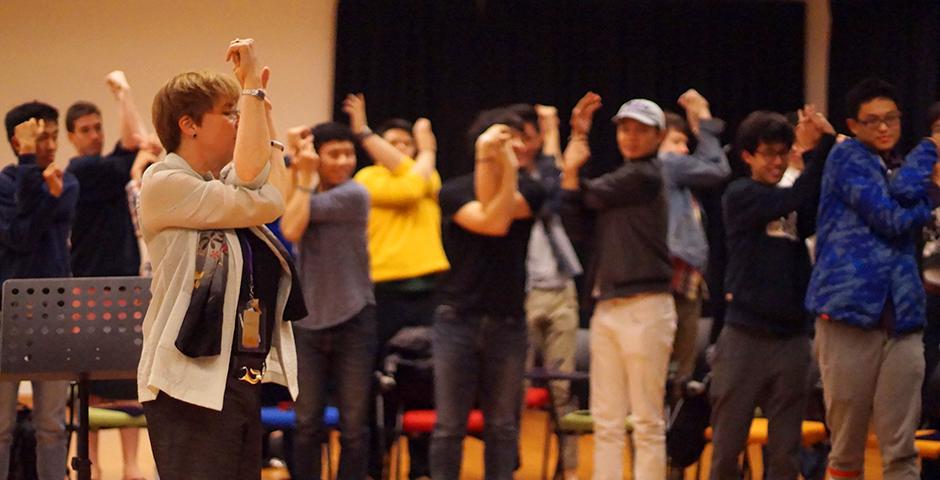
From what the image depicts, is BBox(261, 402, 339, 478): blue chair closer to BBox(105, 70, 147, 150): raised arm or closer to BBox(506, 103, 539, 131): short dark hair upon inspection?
BBox(105, 70, 147, 150): raised arm

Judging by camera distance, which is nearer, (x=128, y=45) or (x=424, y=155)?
(x=424, y=155)

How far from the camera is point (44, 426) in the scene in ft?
17.3

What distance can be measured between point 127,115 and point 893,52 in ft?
16.3

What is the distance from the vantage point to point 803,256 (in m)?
5.00

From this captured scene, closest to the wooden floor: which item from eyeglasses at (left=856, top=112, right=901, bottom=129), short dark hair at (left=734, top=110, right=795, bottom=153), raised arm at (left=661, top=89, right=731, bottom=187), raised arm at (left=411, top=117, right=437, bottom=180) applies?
raised arm at (left=661, top=89, right=731, bottom=187)

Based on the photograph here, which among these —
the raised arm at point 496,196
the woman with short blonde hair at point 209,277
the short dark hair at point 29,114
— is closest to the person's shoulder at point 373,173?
the raised arm at point 496,196

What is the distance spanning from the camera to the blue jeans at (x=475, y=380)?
5.21 metres

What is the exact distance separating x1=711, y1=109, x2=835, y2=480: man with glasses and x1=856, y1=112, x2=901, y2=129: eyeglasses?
25cm

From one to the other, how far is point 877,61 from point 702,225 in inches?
99.7

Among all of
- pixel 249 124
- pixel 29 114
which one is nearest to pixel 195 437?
pixel 249 124

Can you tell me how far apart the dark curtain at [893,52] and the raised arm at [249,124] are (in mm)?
5984

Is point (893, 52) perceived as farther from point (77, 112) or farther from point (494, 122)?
point (77, 112)

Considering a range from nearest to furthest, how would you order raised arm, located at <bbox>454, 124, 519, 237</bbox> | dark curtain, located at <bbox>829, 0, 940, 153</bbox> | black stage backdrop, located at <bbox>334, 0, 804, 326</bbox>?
1. raised arm, located at <bbox>454, 124, 519, 237</bbox>
2. dark curtain, located at <bbox>829, 0, 940, 153</bbox>
3. black stage backdrop, located at <bbox>334, 0, 804, 326</bbox>

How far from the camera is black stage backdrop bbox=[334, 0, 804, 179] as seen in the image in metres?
9.30
